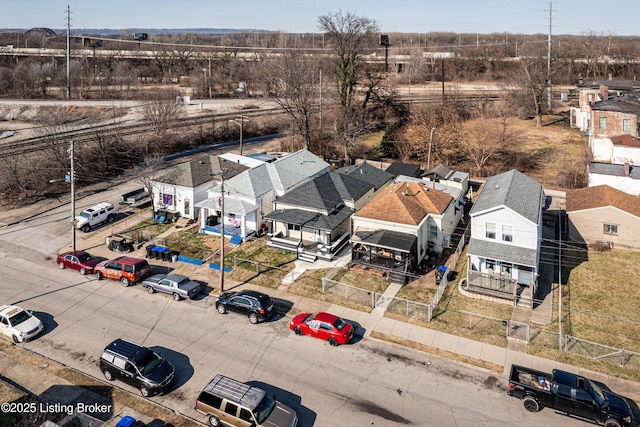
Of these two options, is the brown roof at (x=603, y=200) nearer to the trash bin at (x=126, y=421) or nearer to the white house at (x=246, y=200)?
the white house at (x=246, y=200)

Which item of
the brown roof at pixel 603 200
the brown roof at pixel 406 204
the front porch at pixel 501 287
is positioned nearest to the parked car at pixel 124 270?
the brown roof at pixel 406 204

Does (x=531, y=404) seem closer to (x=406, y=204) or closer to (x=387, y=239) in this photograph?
(x=387, y=239)

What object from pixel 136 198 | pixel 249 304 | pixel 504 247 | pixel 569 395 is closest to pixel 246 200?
pixel 249 304

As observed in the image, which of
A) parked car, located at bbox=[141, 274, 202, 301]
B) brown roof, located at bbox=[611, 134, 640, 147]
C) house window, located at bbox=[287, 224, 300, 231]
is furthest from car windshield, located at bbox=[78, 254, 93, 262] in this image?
brown roof, located at bbox=[611, 134, 640, 147]

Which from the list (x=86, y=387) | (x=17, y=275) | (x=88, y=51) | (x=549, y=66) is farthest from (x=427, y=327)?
(x=88, y=51)

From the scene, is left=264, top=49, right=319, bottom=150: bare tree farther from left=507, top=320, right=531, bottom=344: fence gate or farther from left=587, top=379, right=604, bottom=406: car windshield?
left=587, top=379, right=604, bottom=406: car windshield

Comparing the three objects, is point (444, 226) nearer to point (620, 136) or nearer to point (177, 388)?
point (177, 388)
